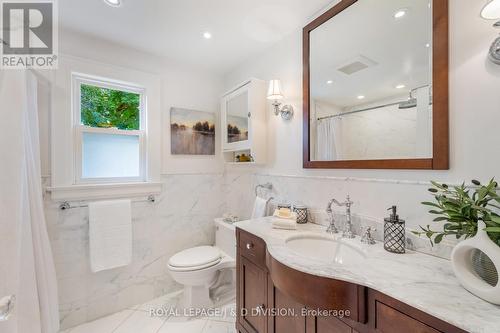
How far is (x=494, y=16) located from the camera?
88 cm

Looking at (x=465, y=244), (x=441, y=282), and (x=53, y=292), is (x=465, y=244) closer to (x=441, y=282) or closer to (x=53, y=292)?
(x=441, y=282)

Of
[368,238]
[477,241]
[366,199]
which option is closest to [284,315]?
[368,238]

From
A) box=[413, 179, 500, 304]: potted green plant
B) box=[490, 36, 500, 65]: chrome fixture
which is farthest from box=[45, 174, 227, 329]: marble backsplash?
box=[490, 36, 500, 65]: chrome fixture

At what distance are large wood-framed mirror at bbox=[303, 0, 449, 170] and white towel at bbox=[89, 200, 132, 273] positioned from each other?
64.4 inches

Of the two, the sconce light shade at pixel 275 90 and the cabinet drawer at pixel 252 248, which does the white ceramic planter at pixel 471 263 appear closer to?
the cabinet drawer at pixel 252 248

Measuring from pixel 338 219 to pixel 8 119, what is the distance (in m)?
1.85

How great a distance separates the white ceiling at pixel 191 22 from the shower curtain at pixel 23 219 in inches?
24.2

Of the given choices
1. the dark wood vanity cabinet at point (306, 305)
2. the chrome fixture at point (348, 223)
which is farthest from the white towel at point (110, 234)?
the chrome fixture at point (348, 223)

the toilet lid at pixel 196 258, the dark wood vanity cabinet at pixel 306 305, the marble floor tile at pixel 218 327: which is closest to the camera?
the dark wood vanity cabinet at pixel 306 305

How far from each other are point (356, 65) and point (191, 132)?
5.45 ft

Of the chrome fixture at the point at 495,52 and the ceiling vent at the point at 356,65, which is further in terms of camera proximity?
the ceiling vent at the point at 356,65

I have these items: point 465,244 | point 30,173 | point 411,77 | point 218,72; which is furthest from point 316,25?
point 30,173

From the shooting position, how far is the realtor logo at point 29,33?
130 centimetres

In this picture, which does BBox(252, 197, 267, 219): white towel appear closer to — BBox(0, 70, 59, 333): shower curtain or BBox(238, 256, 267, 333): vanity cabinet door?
BBox(238, 256, 267, 333): vanity cabinet door
